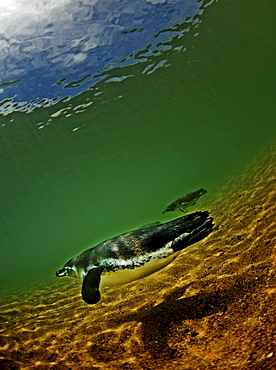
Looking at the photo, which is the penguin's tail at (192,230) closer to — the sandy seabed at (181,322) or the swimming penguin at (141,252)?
the swimming penguin at (141,252)

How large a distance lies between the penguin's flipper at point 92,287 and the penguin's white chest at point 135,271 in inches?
7.3

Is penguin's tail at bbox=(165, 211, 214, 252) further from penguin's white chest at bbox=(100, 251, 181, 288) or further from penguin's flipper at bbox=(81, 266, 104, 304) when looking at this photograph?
penguin's flipper at bbox=(81, 266, 104, 304)

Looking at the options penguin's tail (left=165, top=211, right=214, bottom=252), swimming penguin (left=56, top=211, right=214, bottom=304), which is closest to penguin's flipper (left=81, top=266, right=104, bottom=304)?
swimming penguin (left=56, top=211, right=214, bottom=304)

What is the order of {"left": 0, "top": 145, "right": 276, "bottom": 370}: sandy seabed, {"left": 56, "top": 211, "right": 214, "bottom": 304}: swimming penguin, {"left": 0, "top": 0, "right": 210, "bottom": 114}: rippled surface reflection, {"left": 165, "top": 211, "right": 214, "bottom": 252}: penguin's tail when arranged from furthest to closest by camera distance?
1. {"left": 0, "top": 0, "right": 210, "bottom": 114}: rippled surface reflection
2. {"left": 56, "top": 211, "right": 214, "bottom": 304}: swimming penguin
3. {"left": 165, "top": 211, "right": 214, "bottom": 252}: penguin's tail
4. {"left": 0, "top": 145, "right": 276, "bottom": 370}: sandy seabed

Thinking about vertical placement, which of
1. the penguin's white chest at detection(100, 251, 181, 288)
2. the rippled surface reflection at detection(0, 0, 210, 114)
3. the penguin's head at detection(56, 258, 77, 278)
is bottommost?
the penguin's white chest at detection(100, 251, 181, 288)

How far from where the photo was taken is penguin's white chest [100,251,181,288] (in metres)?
3.28

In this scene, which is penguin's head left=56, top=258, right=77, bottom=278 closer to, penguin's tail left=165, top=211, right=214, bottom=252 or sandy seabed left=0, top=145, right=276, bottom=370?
sandy seabed left=0, top=145, right=276, bottom=370

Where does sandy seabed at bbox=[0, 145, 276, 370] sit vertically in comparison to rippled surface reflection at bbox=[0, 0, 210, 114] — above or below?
below

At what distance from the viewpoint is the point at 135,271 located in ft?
11.1

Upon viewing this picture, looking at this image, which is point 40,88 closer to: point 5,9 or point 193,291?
point 5,9

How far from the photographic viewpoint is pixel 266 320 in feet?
6.93

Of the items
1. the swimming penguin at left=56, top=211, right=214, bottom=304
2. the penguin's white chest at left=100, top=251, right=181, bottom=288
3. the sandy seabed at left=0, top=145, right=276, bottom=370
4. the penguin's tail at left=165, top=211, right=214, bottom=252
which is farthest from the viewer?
the penguin's white chest at left=100, top=251, right=181, bottom=288

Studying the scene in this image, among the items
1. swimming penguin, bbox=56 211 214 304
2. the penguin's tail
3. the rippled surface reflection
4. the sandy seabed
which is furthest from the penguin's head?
the rippled surface reflection

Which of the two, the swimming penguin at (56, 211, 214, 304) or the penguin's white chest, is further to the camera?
the penguin's white chest
